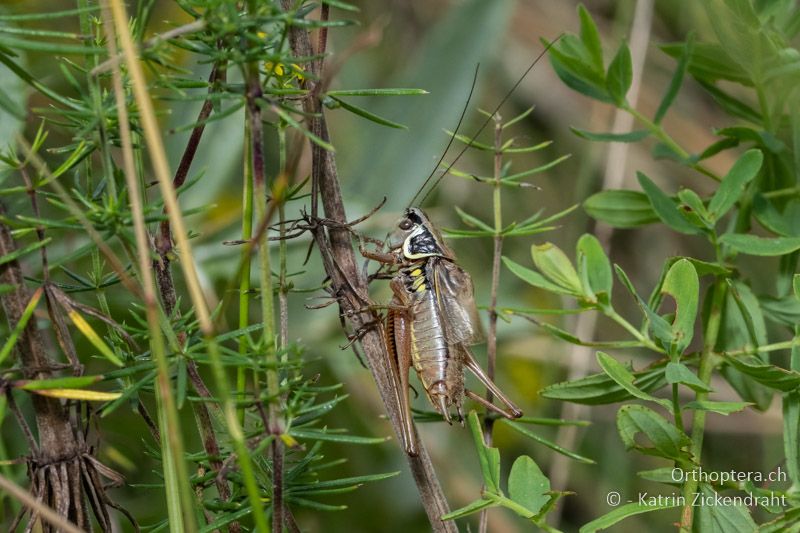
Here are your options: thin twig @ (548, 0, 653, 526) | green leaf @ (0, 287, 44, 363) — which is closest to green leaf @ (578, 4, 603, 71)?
green leaf @ (0, 287, 44, 363)

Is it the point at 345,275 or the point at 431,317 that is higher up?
the point at 345,275

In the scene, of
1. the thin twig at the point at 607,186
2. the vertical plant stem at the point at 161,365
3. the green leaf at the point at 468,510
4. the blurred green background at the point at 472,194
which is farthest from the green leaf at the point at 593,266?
the thin twig at the point at 607,186

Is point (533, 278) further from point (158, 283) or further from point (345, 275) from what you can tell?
point (158, 283)

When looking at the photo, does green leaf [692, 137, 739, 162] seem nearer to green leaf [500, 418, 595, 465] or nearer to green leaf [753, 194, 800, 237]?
green leaf [753, 194, 800, 237]

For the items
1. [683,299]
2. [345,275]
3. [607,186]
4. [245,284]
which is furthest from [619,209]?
[607,186]

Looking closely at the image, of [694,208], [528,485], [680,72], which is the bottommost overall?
[528,485]

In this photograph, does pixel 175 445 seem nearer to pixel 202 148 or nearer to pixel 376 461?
pixel 376 461
